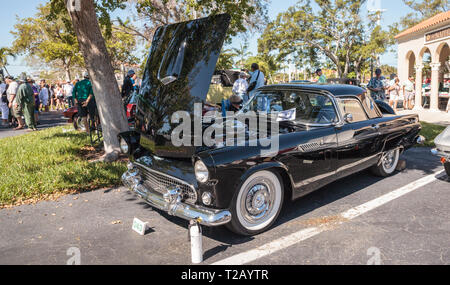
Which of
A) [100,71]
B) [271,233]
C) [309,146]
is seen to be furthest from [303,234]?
[100,71]

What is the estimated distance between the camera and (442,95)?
A: 680 inches

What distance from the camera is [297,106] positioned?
180 inches

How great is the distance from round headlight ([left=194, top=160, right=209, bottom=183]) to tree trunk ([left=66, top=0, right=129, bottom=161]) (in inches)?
156

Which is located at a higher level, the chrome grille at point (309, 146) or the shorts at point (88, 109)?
the shorts at point (88, 109)

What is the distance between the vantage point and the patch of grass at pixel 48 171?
505 centimetres

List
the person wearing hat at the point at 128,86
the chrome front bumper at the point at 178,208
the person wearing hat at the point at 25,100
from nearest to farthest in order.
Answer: the chrome front bumper at the point at 178,208
the person wearing hat at the point at 25,100
the person wearing hat at the point at 128,86

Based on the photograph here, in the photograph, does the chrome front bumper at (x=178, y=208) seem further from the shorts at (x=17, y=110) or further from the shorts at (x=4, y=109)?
the shorts at (x=4, y=109)

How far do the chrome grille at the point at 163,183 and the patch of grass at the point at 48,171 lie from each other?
1.79 m

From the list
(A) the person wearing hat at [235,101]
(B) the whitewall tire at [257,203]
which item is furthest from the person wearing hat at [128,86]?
(B) the whitewall tire at [257,203]

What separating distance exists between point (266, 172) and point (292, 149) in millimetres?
407

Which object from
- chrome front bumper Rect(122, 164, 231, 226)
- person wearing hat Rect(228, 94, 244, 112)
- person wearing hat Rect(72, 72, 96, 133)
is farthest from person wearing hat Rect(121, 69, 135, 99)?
chrome front bumper Rect(122, 164, 231, 226)

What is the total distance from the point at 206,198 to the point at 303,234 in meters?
1.15
